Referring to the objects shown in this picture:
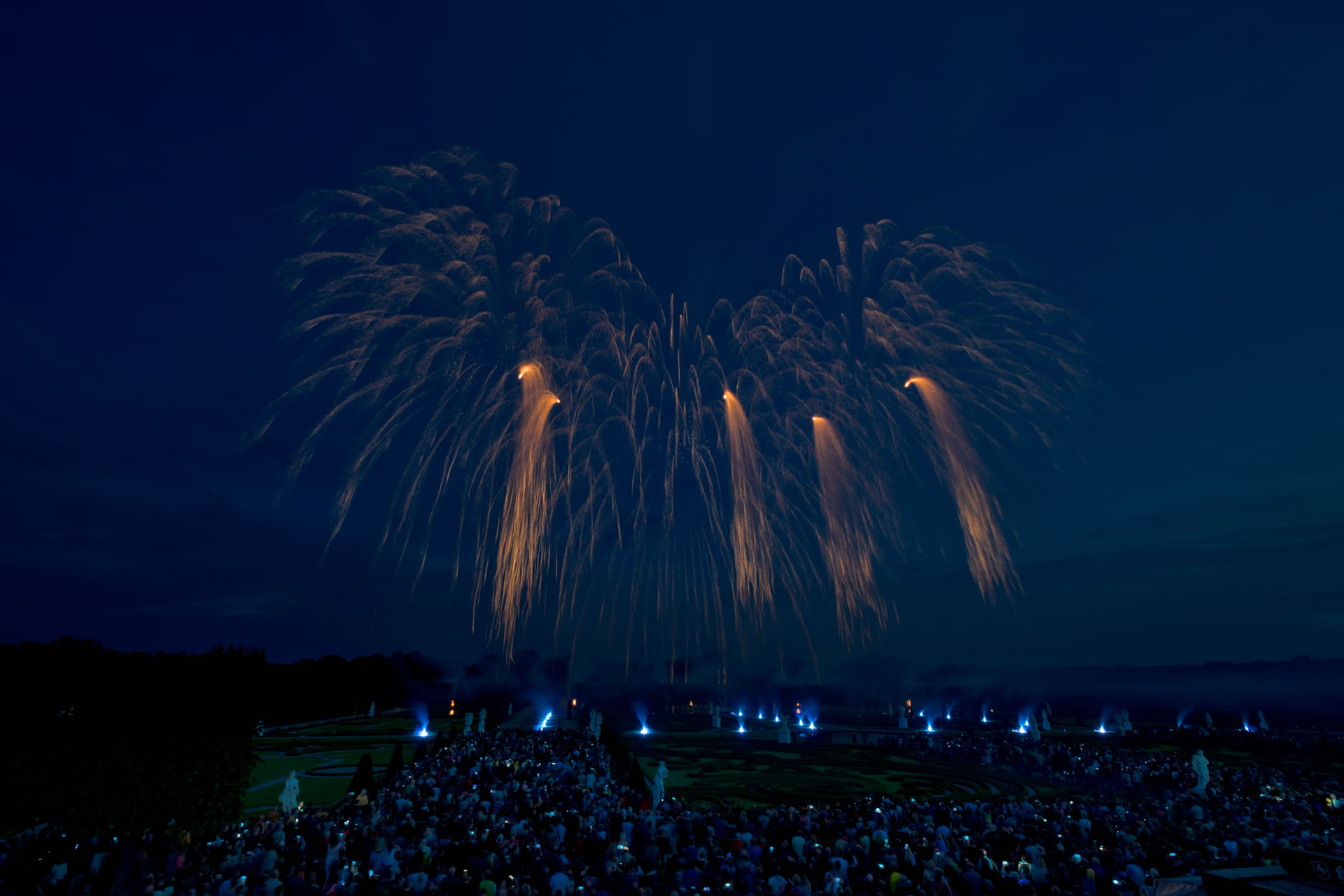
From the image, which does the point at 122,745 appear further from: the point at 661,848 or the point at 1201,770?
the point at 1201,770

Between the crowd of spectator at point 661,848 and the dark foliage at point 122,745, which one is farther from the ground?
the dark foliage at point 122,745

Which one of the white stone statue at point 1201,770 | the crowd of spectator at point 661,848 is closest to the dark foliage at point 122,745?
the crowd of spectator at point 661,848

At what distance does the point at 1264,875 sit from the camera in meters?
10.1

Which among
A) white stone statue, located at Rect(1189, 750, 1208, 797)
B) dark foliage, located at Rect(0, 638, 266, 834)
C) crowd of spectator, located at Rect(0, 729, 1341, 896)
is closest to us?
crowd of spectator, located at Rect(0, 729, 1341, 896)

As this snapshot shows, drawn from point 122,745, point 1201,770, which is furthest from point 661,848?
point 1201,770

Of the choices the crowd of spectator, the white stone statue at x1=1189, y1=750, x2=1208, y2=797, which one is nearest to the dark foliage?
the crowd of spectator

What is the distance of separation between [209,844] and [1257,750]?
2595 inches

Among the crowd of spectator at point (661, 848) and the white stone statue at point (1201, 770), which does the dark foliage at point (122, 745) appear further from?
the white stone statue at point (1201, 770)

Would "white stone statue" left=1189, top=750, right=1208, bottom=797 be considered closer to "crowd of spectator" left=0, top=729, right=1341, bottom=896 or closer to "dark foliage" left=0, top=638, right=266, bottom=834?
"crowd of spectator" left=0, top=729, right=1341, bottom=896

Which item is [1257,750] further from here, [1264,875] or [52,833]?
[52,833]

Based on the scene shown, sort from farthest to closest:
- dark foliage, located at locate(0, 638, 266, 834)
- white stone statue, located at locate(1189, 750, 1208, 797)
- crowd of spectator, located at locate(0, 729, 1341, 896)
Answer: white stone statue, located at locate(1189, 750, 1208, 797), dark foliage, located at locate(0, 638, 266, 834), crowd of spectator, located at locate(0, 729, 1341, 896)

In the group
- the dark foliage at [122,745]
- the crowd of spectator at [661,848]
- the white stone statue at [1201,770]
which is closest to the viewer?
the crowd of spectator at [661,848]

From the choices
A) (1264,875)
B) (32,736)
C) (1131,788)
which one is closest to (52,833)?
A: (32,736)

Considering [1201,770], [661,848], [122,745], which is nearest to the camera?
[661,848]
